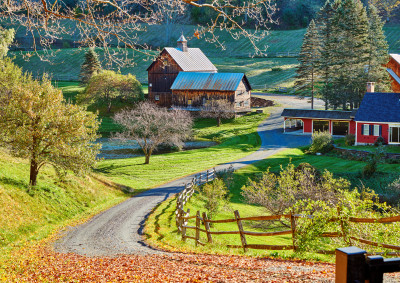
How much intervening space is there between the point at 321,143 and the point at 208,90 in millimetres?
24606

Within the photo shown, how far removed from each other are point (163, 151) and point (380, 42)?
1184 inches

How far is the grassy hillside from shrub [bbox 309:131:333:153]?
21542 millimetres

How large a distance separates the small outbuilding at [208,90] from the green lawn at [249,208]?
20.5 meters

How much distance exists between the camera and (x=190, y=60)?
2837 inches

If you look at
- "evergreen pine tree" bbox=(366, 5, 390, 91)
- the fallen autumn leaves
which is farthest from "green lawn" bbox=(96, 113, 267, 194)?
the fallen autumn leaves

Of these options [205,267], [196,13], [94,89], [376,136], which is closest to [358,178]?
[376,136]

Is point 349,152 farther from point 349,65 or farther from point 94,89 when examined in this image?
point 94,89

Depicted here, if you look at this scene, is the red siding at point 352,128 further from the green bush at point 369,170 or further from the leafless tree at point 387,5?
the leafless tree at point 387,5

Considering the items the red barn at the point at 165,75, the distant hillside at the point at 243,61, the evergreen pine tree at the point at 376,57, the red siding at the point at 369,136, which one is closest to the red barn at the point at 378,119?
the red siding at the point at 369,136

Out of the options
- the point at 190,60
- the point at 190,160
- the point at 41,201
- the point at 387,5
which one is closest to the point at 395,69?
the point at 190,60

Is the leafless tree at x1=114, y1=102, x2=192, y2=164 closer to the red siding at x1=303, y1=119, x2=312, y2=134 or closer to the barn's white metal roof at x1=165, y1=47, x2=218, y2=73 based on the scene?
the red siding at x1=303, y1=119, x2=312, y2=134

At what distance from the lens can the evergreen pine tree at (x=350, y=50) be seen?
5538 cm

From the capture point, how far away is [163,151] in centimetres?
4834

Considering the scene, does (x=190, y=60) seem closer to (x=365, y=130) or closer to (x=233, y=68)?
(x=233, y=68)
